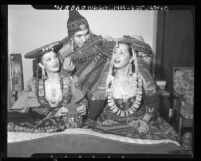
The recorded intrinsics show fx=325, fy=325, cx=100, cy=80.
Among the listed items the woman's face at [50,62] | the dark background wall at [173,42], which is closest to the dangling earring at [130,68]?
the dark background wall at [173,42]

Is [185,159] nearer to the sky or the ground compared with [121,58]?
nearer to the ground

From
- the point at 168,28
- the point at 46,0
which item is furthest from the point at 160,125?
the point at 46,0

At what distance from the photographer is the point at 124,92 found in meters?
1.47

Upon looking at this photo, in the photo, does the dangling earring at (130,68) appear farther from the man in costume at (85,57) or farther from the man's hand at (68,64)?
the man's hand at (68,64)

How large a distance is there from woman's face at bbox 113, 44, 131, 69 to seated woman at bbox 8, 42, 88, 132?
0.64 feet

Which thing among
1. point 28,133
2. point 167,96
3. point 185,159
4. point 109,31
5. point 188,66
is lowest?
point 185,159

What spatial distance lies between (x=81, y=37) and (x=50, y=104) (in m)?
0.33

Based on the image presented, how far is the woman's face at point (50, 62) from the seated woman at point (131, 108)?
0.24m

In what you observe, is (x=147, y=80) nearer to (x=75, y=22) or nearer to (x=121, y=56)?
(x=121, y=56)

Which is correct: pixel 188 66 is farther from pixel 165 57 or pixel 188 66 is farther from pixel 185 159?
pixel 185 159

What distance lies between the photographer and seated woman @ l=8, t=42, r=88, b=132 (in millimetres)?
1452

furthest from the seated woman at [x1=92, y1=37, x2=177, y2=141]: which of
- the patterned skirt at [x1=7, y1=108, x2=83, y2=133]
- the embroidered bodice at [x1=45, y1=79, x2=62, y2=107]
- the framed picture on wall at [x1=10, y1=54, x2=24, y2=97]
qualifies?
the framed picture on wall at [x1=10, y1=54, x2=24, y2=97]
